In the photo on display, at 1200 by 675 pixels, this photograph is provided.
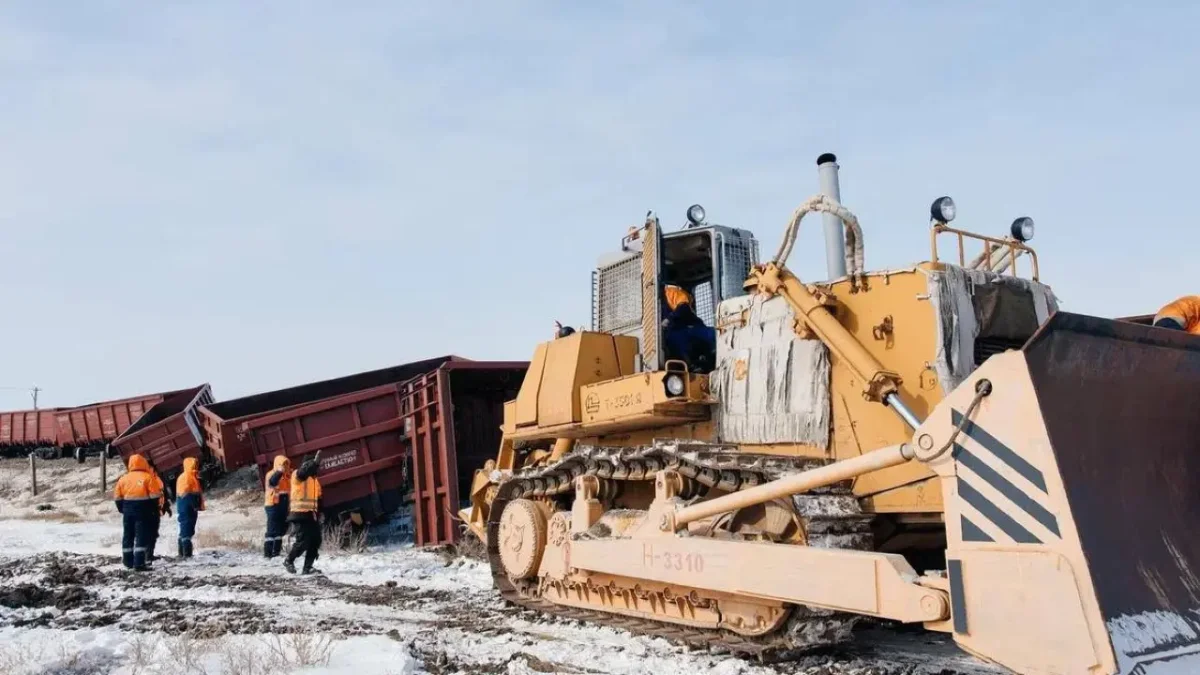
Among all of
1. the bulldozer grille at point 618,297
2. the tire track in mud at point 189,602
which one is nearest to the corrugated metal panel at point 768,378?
the bulldozer grille at point 618,297

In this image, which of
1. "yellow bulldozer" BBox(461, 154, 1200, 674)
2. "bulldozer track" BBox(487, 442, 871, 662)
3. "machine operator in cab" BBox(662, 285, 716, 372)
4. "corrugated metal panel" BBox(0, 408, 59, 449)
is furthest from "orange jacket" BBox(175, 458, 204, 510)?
"corrugated metal panel" BBox(0, 408, 59, 449)

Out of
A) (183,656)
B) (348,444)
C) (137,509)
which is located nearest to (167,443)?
(348,444)

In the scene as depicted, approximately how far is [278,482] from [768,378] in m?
8.26

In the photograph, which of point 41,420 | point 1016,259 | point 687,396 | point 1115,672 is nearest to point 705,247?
point 687,396

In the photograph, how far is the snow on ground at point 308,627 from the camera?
5.21 m

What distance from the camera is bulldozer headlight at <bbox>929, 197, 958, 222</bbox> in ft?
19.3

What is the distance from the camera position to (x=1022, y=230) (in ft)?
21.2

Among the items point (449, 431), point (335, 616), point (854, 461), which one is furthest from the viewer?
point (449, 431)

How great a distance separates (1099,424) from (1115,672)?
1.11 m

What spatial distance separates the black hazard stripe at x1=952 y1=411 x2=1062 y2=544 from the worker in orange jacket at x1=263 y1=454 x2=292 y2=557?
1014 cm

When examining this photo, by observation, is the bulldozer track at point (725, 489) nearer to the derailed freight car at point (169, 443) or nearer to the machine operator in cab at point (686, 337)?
the machine operator in cab at point (686, 337)

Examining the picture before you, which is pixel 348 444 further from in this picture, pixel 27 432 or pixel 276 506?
pixel 27 432

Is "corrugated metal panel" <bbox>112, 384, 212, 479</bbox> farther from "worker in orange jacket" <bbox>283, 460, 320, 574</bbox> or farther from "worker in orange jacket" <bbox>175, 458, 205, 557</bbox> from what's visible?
"worker in orange jacket" <bbox>283, 460, 320, 574</bbox>

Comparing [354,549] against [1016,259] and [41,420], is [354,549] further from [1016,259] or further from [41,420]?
[41,420]
